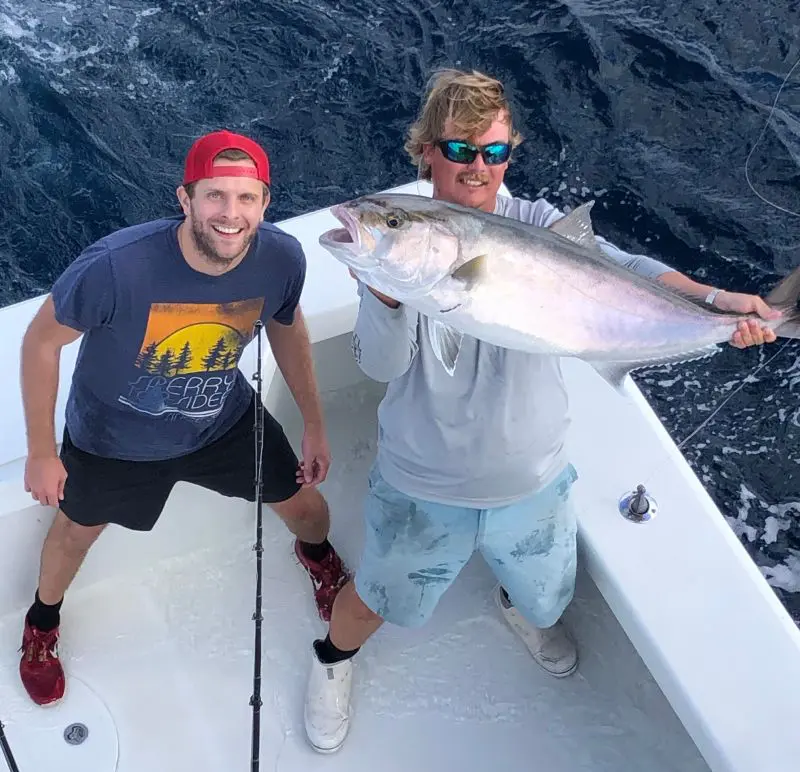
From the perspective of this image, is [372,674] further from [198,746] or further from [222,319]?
[222,319]

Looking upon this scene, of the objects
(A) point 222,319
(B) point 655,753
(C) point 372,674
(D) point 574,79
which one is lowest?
(C) point 372,674

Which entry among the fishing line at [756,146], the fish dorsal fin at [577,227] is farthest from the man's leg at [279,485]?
the fishing line at [756,146]

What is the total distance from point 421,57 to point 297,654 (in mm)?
4121

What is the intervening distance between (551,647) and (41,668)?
148cm

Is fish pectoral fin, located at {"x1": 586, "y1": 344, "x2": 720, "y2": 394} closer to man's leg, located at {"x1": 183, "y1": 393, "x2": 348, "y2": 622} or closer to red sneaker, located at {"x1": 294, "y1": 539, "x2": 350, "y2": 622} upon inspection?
man's leg, located at {"x1": 183, "y1": 393, "x2": 348, "y2": 622}

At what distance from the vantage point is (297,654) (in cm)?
280

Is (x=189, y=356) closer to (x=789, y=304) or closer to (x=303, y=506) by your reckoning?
(x=303, y=506)

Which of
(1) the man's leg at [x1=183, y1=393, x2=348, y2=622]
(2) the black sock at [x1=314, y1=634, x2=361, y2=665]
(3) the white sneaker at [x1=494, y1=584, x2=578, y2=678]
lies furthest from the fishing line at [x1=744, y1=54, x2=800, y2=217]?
(2) the black sock at [x1=314, y1=634, x2=361, y2=665]

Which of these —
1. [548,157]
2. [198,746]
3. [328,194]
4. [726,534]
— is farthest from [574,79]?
[198,746]

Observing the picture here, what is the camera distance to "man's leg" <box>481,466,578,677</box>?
2262 mm

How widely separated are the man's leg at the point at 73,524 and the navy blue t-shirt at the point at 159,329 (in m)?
0.05

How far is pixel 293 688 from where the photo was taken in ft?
8.90

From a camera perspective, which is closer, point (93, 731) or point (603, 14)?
point (93, 731)

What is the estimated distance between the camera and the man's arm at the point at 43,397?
2.06 metres
